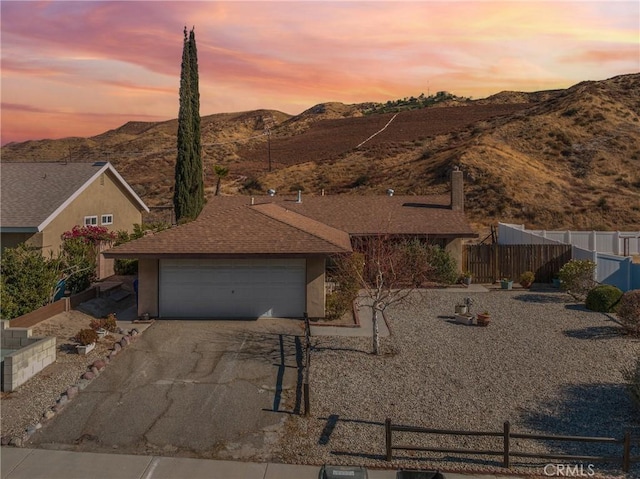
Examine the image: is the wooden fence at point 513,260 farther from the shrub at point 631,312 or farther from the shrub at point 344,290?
the shrub at point 631,312

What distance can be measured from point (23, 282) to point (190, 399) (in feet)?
31.8

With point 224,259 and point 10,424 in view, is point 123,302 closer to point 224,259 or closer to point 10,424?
point 224,259

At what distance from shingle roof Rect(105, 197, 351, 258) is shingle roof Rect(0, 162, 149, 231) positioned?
320 inches

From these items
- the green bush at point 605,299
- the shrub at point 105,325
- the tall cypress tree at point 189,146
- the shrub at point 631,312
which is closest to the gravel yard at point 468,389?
the shrub at point 631,312

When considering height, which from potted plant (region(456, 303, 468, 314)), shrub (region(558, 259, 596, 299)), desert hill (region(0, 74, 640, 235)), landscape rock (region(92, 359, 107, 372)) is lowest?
landscape rock (region(92, 359, 107, 372))

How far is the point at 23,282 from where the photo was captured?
1894cm

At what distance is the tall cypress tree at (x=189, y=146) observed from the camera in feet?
133

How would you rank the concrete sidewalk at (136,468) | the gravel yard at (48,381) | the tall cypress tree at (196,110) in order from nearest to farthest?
the concrete sidewalk at (136,468) < the gravel yard at (48,381) < the tall cypress tree at (196,110)

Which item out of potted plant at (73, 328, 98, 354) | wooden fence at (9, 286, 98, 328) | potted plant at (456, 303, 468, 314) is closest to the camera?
potted plant at (73, 328, 98, 354)

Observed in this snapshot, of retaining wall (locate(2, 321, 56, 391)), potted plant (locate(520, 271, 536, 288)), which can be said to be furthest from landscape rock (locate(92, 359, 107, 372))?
potted plant (locate(520, 271, 536, 288))

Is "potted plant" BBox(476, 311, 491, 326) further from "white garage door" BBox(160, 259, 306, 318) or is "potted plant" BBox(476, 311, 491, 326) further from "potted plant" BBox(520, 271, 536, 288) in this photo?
"potted plant" BBox(520, 271, 536, 288)

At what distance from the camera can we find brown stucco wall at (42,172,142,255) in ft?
86.7

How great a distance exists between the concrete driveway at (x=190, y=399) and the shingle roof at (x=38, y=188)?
36.8 ft

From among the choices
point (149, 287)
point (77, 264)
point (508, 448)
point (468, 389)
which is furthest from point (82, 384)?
point (77, 264)
